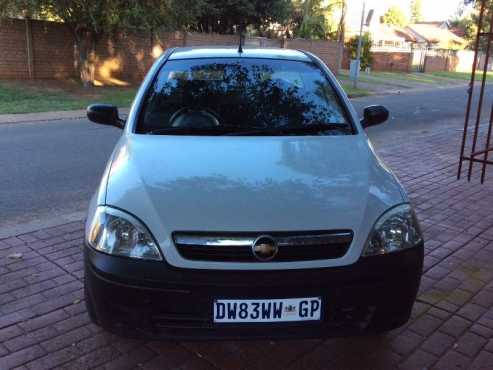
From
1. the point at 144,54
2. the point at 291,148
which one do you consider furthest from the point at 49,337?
the point at 144,54

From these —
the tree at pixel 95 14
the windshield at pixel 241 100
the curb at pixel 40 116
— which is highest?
the tree at pixel 95 14

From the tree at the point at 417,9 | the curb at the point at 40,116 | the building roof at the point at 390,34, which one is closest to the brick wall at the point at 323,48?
the curb at the point at 40,116

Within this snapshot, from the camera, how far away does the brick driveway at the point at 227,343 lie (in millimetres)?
2848

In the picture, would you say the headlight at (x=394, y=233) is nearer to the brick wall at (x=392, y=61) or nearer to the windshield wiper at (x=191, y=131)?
Result: the windshield wiper at (x=191, y=131)

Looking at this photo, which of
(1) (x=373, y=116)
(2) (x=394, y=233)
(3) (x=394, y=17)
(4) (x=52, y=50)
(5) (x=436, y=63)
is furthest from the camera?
(3) (x=394, y=17)

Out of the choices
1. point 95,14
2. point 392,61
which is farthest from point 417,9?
point 95,14

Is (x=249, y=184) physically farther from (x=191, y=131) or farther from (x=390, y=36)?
(x=390, y=36)

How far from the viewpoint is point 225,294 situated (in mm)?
2369

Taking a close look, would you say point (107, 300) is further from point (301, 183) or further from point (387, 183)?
point (387, 183)

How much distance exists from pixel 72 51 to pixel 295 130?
17239mm

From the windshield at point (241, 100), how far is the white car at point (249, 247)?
1.60 feet

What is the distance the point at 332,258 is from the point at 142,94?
78.0 inches

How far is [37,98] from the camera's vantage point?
14.9 m

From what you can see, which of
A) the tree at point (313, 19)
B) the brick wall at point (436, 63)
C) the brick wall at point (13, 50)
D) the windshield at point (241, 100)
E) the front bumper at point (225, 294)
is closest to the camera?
the front bumper at point (225, 294)
